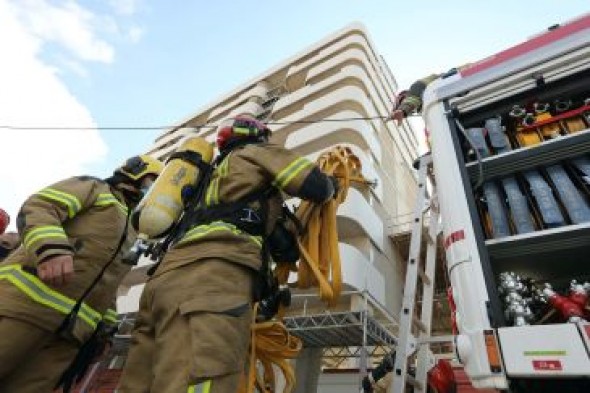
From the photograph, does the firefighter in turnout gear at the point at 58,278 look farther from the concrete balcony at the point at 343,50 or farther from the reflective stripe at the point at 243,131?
the concrete balcony at the point at 343,50

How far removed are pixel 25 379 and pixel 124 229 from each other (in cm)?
100

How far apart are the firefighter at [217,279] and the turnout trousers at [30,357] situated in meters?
0.59

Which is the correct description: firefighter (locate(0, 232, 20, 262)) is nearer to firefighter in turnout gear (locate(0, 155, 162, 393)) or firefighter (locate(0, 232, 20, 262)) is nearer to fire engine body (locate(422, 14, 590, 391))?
firefighter in turnout gear (locate(0, 155, 162, 393))

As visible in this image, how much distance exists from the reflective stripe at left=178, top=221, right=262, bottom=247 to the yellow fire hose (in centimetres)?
42

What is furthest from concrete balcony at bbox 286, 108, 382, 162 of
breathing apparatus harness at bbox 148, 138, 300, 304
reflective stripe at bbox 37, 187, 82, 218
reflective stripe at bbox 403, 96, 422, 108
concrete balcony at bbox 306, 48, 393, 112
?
reflective stripe at bbox 37, 187, 82, 218

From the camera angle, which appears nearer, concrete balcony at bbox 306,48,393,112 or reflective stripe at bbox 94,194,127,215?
reflective stripe at bbox 94,194,127,215

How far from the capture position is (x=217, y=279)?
190 centimetres

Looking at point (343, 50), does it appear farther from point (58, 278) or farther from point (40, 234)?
point (58, 278)

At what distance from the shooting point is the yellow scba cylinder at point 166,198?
2418mm

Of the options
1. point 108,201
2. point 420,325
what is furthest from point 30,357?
point 420,325

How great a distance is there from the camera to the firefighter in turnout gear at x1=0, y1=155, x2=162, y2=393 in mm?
2090

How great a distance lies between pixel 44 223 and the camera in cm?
221

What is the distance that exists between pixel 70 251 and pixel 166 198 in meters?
0.59

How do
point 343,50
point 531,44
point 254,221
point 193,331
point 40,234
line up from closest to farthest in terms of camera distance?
point 193,331 → point 40,234 → point 254,221 → point 531,44 → point 343,50
